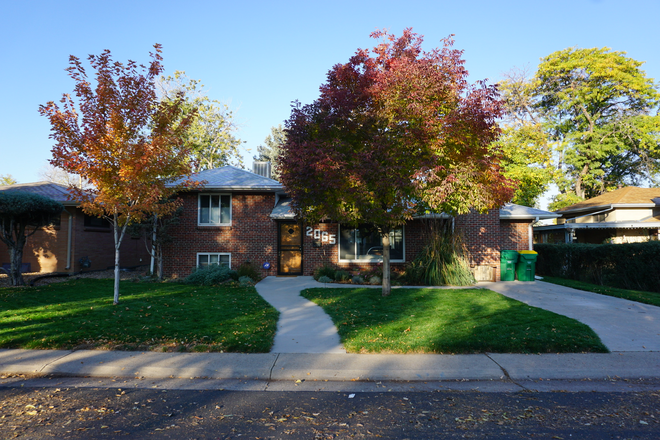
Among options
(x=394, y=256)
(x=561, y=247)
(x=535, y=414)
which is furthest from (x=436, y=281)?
(x=535, y=414)

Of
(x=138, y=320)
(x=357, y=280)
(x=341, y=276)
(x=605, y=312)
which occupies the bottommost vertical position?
(x=605, y=312)

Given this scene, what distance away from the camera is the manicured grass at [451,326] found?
6.02m

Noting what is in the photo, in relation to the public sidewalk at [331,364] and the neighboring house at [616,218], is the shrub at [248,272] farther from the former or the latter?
the neighboring house at [616,218]

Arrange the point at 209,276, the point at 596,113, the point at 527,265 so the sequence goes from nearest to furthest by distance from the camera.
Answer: the point at 209,276 → the point at 527,265 → the point at 596,113

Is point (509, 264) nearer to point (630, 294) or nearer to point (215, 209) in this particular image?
point (630, 294)

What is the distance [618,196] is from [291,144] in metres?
24.2

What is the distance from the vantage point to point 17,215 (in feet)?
37.3

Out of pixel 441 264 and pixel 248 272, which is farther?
pixel 248 272

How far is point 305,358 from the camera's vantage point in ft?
18.4

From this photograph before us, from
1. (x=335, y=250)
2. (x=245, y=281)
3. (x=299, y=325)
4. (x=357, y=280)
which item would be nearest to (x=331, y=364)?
(x=299, y=325)

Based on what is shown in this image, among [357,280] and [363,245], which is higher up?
[363,245]

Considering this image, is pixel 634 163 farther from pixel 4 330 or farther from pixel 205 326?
pixel 4 330

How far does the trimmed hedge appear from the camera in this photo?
1241 cm

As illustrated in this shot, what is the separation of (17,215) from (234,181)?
6754 millimetres
